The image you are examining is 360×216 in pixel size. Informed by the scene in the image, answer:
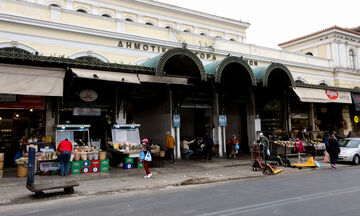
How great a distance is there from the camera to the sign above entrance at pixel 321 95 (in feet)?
64.9

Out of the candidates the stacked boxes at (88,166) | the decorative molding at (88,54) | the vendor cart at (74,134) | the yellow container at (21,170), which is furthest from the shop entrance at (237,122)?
the yellow container at (21,170)

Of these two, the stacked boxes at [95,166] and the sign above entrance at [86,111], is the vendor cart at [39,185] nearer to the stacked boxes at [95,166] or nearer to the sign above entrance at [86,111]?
the stacked boxes at [95,166]

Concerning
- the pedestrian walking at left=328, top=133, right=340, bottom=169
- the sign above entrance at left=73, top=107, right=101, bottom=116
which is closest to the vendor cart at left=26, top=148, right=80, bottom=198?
A: the sign above entrance at left=73, top=107, right=101, bottom=116

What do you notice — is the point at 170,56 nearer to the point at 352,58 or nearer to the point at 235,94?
the point at 235,94

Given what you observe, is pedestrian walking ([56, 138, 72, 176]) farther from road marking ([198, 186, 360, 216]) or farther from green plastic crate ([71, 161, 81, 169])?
road marking ([198, 186, 360, 216])

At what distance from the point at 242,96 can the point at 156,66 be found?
339 inches

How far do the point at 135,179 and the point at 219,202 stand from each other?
495 cm

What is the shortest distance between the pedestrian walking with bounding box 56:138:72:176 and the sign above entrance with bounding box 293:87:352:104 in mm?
15347

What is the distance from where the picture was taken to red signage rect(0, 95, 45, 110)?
42.3ft

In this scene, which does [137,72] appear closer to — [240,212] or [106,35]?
[106,35]

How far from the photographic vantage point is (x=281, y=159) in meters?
15.7

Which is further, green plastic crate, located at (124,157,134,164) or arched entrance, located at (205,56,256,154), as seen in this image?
arched entrance, located at (205,56,256,154)

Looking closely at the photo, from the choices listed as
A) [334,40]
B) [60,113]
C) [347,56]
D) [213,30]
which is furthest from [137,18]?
[347,56]

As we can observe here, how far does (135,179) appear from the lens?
11.3 m
